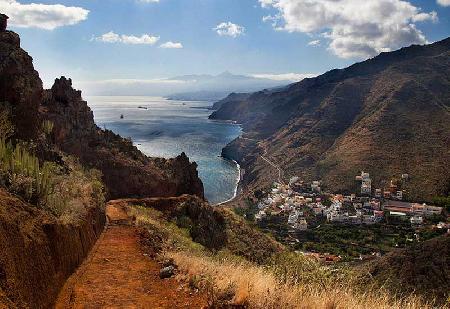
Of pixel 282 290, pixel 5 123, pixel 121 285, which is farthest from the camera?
pixel 5 123

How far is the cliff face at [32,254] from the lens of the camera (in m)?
5.54

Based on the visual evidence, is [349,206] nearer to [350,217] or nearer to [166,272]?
[350,217]

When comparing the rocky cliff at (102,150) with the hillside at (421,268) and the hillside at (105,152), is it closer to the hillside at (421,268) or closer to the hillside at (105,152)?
the hillside at (105,152)

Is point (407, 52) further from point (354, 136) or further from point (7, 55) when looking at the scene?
point (7, 55)

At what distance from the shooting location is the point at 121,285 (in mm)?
8664

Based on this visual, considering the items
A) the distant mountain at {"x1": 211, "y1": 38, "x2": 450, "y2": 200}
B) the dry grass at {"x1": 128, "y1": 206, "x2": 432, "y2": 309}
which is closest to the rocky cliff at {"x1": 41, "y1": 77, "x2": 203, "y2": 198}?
the dry grass at {"x1": 128, "y1": 206, "x2": 432, "y2": 309}

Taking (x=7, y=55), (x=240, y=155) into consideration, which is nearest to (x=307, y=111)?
(x=240, y=155)

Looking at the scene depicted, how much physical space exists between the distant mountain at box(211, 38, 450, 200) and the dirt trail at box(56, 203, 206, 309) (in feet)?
253

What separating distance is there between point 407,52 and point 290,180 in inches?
3365

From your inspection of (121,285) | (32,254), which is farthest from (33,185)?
(121,285)

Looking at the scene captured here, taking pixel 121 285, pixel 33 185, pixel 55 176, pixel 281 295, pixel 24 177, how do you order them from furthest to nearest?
pixel 55 176
pixel 33 185
pixel 121 285
pixel 24 177
pixel 281 295

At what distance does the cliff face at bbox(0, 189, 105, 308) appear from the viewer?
5.54 m

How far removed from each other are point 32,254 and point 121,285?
96.9 inches

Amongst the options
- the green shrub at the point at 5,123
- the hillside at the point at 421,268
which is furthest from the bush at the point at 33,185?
the hillside at the point at 421,268
